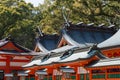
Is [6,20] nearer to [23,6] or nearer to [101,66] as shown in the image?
[23,6]

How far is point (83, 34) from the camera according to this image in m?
34.4

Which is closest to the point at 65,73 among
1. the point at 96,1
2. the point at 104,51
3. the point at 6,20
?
the point at 104,51

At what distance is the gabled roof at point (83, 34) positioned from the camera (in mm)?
33312

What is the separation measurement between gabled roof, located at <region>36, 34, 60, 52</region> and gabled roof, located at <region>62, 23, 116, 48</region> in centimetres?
558

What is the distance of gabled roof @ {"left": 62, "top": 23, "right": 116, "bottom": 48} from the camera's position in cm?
3331

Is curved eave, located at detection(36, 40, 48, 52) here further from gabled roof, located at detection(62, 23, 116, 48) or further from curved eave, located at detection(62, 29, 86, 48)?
gabled roof, located at detection(62, 23, 116, 48)

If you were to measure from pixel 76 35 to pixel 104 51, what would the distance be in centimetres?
1059

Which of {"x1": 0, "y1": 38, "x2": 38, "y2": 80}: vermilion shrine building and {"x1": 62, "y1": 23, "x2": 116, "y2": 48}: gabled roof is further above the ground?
{"x1": 62, "y1": 23, "x2": 116, "y2": 48}: gabled roof

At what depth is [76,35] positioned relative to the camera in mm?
34250

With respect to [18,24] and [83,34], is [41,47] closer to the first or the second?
[83,34]

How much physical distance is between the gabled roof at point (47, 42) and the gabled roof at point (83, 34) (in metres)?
5.58

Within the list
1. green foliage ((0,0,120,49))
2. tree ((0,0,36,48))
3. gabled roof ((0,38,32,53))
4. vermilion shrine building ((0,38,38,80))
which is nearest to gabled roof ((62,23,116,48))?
vermilion shrine building ((0,38,38,80))

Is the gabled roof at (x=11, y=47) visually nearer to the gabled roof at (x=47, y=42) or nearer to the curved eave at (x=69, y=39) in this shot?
the gabled roof at (x=47, y=42)

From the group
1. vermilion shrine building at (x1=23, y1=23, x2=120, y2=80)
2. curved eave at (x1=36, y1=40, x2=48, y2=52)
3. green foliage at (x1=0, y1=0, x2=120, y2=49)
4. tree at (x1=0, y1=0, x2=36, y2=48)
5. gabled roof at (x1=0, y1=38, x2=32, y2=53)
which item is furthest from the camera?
tree at (x1=0, y1=0, x2=36, y2=48)
